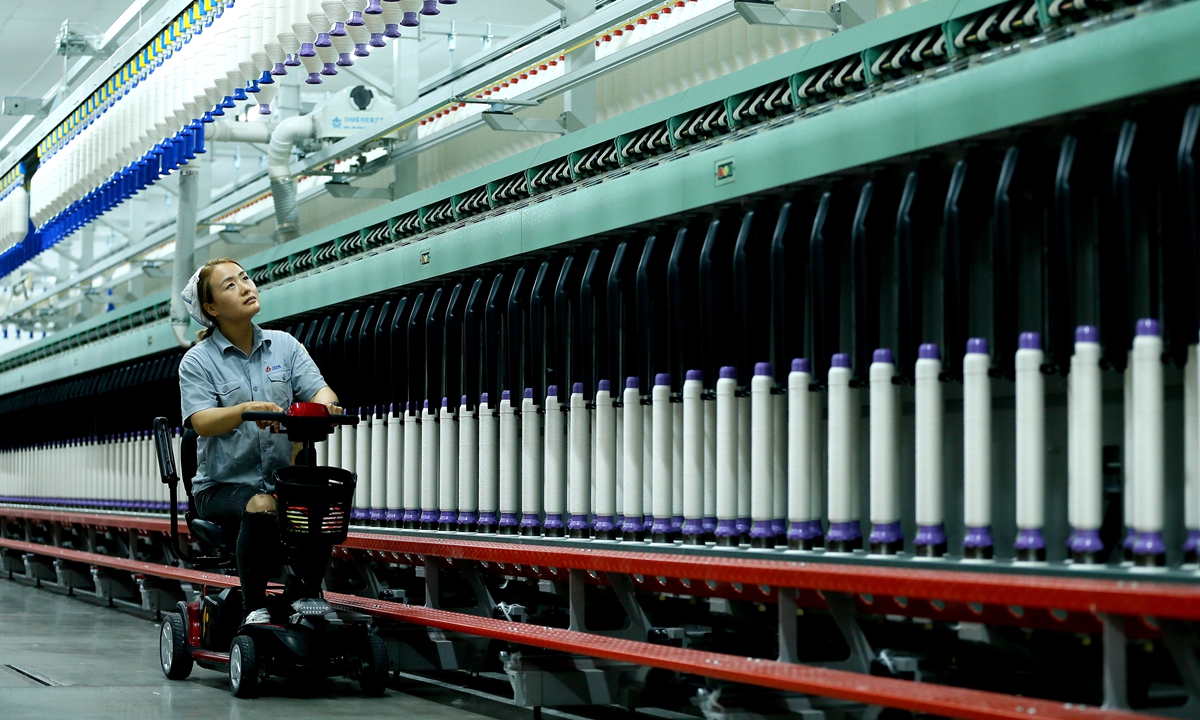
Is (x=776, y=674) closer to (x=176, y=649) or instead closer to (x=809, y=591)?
(x=809, y=591)

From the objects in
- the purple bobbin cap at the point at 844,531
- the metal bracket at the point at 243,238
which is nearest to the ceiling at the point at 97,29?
the metal bracket at the point at 243,238

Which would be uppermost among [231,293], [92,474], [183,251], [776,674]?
[183,251]

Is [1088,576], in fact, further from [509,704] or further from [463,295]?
[463,295]

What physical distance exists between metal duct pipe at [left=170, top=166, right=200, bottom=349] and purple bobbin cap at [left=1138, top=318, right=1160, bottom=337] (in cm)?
590

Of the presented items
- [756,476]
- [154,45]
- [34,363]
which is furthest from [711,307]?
[34,363]

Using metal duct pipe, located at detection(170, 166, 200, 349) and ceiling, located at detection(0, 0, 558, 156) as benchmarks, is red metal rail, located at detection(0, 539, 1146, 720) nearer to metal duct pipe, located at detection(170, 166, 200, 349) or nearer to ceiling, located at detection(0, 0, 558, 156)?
metal duct pipe, located at detection(170, 166, 200, 349)

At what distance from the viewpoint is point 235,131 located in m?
8.86

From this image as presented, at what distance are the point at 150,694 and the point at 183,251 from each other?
3.77 meters

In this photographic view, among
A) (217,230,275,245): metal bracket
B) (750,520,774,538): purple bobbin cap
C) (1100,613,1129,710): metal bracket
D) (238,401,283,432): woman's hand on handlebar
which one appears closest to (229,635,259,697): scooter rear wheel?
(238,401,283,432): woman's hand on handlebar

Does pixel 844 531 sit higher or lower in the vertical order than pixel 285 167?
lower

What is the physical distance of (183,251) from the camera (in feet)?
25.9

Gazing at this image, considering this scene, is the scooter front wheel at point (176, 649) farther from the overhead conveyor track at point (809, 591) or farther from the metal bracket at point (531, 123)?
the metal bracket at point (531, 123)

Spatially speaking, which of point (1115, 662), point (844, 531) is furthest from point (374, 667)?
point (1115, 662)

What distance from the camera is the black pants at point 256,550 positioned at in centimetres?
446
